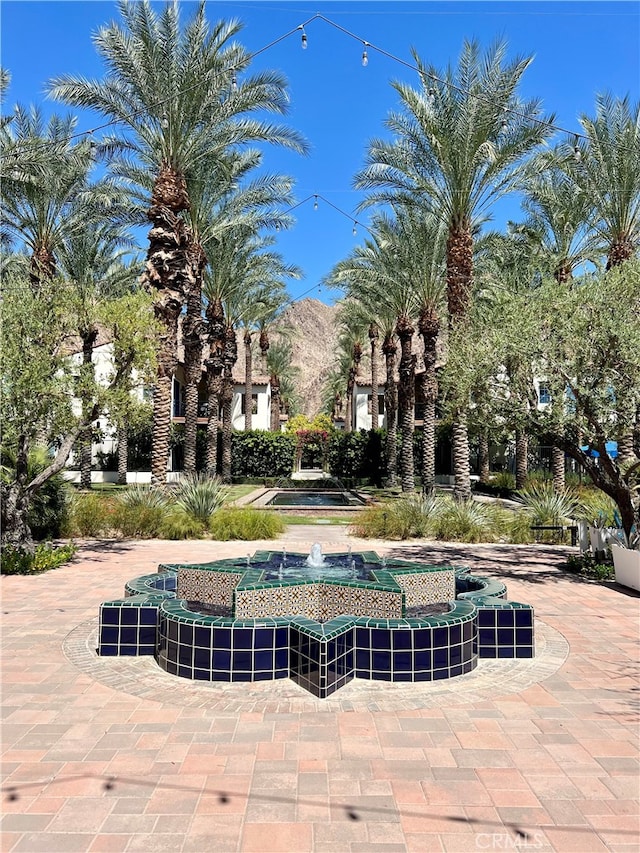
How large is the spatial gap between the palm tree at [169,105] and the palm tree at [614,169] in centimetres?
826

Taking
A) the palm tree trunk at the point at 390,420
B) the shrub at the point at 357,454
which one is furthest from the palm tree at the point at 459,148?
the shrub at the point at 357,454

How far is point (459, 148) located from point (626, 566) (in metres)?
11.8

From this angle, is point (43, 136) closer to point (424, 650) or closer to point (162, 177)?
point (162, 177)

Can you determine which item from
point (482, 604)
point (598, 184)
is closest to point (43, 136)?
point (598, 184)

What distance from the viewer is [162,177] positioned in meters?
16.8

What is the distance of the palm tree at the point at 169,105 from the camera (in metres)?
15.6

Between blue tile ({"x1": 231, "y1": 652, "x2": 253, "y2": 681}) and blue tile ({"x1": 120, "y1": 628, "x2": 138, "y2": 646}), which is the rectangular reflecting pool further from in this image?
blue tile ({"x1": 231, "y1": 652, "x2": 253, "y2": 681})

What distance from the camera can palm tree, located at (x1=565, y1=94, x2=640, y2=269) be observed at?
54.4ft

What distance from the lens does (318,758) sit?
13.6ft

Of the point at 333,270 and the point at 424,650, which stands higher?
the point at 333,270

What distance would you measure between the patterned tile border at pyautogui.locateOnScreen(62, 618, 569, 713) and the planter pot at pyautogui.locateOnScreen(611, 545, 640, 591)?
11.8ft

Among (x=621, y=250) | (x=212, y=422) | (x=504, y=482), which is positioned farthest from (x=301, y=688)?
(x=212, y=422)

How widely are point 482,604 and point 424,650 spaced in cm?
109

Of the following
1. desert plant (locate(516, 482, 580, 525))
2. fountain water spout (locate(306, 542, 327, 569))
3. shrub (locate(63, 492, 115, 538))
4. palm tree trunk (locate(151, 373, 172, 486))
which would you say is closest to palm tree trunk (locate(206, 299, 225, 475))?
palm tree trunk (locate(151, 373, 172, 486))
